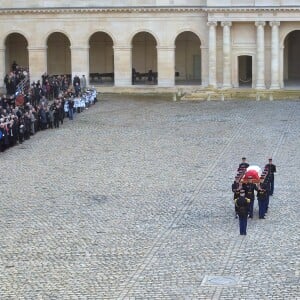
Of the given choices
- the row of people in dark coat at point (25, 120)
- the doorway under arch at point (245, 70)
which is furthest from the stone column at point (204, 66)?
the row of people in dark coat at point (25, 120)

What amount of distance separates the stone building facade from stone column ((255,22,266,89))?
67 mm

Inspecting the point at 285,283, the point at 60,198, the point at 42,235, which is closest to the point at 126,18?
the point at 60,198

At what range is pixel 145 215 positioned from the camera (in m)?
31.0


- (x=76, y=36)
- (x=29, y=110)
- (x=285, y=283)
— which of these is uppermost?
(x=76, y=36)

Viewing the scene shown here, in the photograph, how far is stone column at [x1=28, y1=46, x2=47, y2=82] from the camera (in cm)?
7106

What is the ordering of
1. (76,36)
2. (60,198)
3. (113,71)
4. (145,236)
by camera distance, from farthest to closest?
(113,71), (76,36), (60,198), (145,236)

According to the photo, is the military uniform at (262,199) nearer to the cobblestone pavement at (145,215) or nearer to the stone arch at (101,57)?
the cobblestone pavement at (145,215)

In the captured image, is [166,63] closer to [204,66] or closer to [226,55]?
[204,66]

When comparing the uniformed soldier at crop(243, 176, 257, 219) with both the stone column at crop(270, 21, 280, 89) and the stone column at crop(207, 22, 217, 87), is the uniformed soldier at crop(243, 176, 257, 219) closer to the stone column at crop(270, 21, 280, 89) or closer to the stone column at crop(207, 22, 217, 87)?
the stone column at crop(270, 21, 280, 89)

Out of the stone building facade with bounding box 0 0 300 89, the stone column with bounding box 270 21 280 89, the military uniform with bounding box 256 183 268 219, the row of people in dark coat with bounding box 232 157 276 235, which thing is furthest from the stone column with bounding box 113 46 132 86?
the military uniform with bounding box 256 183 268 219

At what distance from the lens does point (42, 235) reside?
2852cm

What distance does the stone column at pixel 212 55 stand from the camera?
6700 centimetres

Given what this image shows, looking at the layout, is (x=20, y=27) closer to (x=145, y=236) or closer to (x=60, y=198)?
(x=60, y=198)

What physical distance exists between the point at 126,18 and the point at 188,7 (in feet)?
14.8
